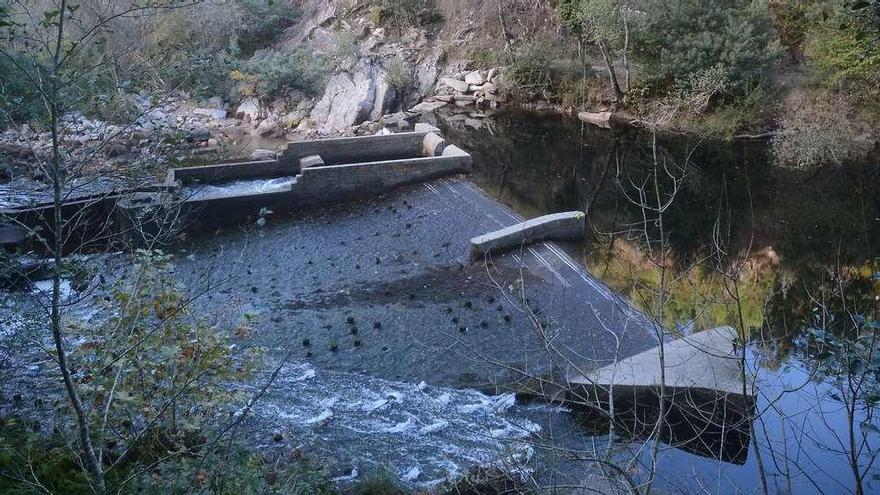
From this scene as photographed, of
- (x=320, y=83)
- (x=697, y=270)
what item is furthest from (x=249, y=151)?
(x=697, y=270)

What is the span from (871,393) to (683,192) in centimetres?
1435

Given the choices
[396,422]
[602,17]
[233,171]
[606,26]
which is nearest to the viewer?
[396,422]

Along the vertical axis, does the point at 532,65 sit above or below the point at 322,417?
above

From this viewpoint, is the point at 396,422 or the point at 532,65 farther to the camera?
the point at 532,65

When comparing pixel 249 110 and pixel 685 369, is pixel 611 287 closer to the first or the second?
pixel 685 369

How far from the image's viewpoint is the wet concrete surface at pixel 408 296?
32.0ft

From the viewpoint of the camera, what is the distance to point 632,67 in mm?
24391

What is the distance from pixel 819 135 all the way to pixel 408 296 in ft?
43.3

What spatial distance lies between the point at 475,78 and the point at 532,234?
50.9 feet

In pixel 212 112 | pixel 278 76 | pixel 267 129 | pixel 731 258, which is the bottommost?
pixel 731 258

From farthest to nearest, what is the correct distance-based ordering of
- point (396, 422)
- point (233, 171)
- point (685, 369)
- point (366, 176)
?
point (233, 171)
point (366, 176)
point (685, 369)
point (396, 422)

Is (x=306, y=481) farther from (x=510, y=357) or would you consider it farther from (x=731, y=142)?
(x=731, y=142)

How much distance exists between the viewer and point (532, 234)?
43.2 ft

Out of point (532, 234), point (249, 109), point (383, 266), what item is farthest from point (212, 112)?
point (532, 234)
